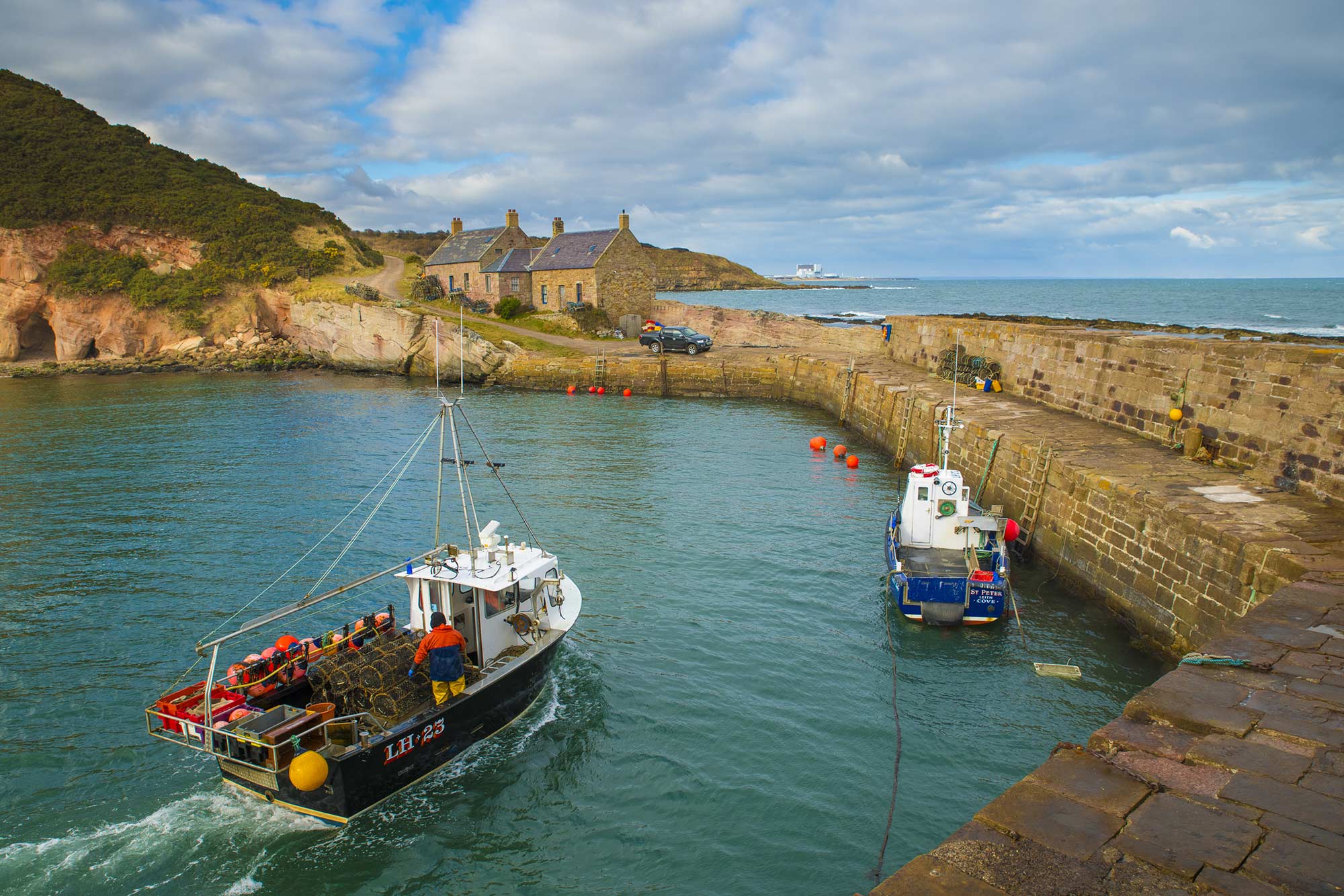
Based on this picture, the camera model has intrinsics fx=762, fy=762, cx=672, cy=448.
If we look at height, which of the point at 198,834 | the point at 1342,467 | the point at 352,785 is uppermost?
the point at 1342,467

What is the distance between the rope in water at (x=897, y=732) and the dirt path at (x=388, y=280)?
49.6 m

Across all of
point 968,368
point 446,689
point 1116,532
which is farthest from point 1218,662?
point 968,368

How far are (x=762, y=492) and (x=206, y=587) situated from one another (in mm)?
15419

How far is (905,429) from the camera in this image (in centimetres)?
2811

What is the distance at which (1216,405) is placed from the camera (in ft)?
57.3

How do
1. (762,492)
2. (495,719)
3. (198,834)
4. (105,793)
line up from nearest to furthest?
(198,834), (105,793), (495,719), (762,492)

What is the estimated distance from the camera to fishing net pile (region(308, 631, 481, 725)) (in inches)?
427

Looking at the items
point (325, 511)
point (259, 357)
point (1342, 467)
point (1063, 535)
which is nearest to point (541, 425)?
point (325, 511)

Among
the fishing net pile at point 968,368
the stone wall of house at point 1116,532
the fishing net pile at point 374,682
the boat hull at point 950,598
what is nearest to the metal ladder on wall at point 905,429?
the stone wall of house at point 1116,532

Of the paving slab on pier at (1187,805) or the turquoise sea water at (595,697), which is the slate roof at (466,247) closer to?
the turquoise sea water at (595,697)

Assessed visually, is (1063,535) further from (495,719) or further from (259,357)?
(259,357)

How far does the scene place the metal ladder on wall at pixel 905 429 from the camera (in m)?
27.9

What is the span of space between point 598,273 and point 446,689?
145 feet

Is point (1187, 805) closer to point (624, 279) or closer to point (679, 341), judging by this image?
point (679, 341)
